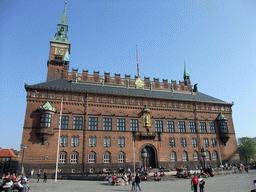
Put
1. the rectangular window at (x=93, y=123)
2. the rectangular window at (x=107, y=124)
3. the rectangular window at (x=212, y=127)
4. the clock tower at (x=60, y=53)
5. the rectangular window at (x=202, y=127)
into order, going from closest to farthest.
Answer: the rectangular window at (x=93, y=123) < the rectangular window at (x=107, y=124) < the rectangular window at (x=202, y=127) < the rectangular window at (x=212, y=127) < the clock tower at (x=60, y=53)

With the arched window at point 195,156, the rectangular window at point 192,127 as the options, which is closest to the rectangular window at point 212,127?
the rectangular window at point 192,127

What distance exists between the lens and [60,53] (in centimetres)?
5788

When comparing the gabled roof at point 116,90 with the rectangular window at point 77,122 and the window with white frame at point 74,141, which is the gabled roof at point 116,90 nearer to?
the rectangular window at point 77,122

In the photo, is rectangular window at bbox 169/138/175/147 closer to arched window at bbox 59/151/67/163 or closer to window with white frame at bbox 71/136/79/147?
window with white frame at bbox 71/136/79/147

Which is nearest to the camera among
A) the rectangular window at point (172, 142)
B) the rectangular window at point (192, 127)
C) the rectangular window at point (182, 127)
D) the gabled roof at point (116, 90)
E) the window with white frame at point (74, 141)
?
the window with white frame at point (74, 141)

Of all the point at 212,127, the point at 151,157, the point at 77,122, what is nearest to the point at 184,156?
the point at 151,157

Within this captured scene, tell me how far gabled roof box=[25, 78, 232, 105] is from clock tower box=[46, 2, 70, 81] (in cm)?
473

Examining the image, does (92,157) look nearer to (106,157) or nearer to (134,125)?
(106,157)

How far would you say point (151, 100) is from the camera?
45562 mm

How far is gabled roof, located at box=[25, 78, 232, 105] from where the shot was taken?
4016 centimetres

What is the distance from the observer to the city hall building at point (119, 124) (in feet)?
118

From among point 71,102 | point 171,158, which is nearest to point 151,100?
point 171,158

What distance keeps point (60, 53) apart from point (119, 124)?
30.9m

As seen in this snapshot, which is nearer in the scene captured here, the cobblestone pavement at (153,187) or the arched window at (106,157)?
the cobblestone pavement at (153,187)
